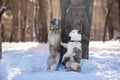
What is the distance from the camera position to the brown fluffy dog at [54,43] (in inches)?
340

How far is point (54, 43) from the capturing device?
8703 mm

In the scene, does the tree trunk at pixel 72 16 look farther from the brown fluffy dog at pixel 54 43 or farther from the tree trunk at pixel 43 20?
the tree trunk at pixel 43 20

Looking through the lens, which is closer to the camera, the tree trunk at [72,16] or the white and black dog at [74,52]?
the white and black dog at [74,52]

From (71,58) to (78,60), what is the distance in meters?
0.16

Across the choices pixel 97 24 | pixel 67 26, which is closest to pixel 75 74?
pixel 67 26

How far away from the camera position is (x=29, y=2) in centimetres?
3669

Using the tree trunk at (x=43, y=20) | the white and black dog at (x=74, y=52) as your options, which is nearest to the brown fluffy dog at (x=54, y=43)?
the white and black dog at (x=74, y=52)

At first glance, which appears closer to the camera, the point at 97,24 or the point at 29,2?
the point at 29,2

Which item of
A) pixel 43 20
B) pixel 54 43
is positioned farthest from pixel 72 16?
pixel 43 20

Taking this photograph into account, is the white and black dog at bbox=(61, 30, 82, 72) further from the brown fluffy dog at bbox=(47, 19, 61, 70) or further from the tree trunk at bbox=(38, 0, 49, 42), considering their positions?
the tree trunk at bbox=(38, 0, 49, 42)

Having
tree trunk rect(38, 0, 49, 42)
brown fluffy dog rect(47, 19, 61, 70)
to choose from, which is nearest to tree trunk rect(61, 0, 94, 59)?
brown fluffy dog rect(47, 19, 61, 70)

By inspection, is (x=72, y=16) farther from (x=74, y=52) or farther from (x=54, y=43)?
(x=74, y=52)

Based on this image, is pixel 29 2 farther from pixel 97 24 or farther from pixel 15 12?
pixel 97 24

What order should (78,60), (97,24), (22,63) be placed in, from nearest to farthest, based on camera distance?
(78,60) < (22,63) < (97,24)
